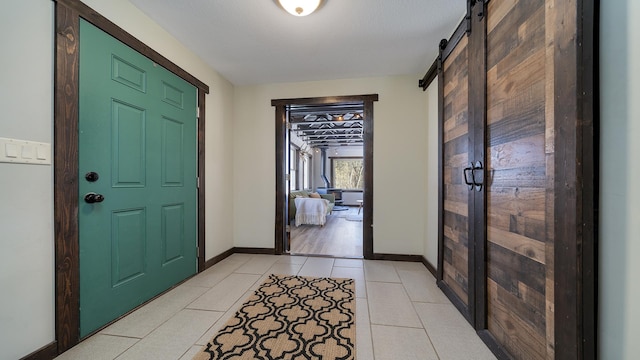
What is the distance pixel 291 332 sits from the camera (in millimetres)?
1540


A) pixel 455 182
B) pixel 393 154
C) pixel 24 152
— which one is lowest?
pixel 455 182

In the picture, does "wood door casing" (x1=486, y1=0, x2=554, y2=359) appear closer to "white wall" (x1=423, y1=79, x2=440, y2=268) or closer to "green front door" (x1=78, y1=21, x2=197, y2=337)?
"white wall" (x1=423, y1=79, x2=440, y2=268)

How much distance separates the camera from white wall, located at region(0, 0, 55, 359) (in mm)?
1157

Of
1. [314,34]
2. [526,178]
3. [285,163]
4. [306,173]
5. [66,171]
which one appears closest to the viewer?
[526,178]

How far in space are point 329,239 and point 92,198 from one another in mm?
3307

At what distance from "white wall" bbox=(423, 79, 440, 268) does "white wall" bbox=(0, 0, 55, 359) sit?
3.01m

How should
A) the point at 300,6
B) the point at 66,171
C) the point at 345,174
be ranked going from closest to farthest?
the point at 66,171 → the point at 300,6 → the point at 345,174

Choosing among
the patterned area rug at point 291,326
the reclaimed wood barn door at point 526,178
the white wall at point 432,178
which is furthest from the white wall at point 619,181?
the white wall at point 432,178

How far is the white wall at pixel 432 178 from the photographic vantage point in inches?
100

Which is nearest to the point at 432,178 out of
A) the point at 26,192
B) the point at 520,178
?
the point at 520,178

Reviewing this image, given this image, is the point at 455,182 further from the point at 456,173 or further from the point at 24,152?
the point at 24,152

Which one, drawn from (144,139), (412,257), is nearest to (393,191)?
(412,257)

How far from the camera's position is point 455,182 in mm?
1941

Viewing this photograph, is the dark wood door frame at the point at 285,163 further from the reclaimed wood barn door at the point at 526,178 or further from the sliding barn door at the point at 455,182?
the reclaimed wood barn door at the point at 526,178
